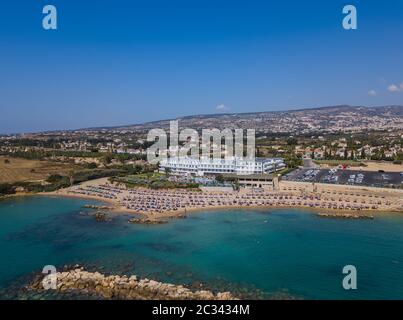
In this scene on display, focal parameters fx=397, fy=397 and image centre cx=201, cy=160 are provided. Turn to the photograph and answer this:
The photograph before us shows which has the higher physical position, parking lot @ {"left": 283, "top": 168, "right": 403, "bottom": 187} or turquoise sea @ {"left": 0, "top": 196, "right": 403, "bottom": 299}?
parking lot @ {"left": 283, "top": 168, "right": 403, "bottom": 187}

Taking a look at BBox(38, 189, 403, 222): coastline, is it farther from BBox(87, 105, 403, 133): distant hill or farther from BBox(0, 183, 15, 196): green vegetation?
BBox(87, 105, 403, 133): distant hill

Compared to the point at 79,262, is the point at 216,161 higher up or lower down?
higher up

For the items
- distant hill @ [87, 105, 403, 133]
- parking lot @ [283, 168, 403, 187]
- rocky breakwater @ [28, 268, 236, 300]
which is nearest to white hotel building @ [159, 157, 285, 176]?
parking lot @ [283, 168, 403, 187]

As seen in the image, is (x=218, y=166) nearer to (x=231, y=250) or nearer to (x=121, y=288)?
(x=231, y=250)

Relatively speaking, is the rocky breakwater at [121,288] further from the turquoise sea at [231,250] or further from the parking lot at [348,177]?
the parking lot at [348,177]

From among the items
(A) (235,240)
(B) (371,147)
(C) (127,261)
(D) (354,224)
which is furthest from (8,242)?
(B) (371,147)
